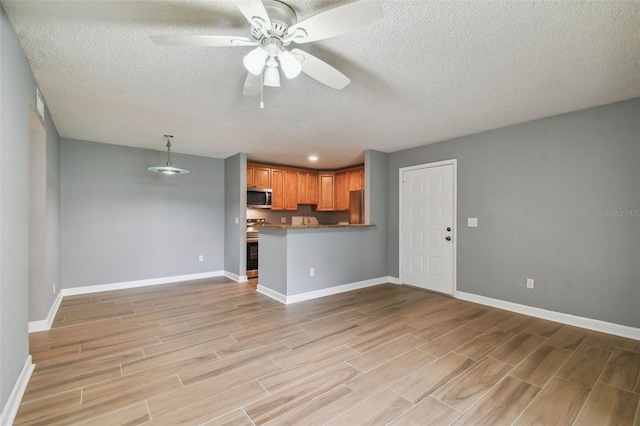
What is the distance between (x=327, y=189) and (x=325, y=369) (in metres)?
5.04

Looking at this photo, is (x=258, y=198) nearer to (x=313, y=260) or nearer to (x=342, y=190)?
(x=342, y=190)

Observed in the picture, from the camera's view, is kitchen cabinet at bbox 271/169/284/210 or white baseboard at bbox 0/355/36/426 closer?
white baseboard at bbox 0/355/36/426

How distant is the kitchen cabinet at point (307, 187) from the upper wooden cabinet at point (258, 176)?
86 cm

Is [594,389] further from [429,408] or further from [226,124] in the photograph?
[226,124]

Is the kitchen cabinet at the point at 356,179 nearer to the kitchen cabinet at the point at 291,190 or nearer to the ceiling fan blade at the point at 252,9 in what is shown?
the kitchen cabinet at the point at 291,190

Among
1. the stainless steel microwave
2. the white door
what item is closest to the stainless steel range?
the stainless steel microwave

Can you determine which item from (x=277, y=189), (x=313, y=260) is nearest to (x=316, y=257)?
(x=313, y=260)

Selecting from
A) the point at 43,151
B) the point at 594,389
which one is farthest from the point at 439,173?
the point at 43,151

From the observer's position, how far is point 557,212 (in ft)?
10.9

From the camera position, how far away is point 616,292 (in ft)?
9.61

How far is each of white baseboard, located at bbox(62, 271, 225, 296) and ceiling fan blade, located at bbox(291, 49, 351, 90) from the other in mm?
4651

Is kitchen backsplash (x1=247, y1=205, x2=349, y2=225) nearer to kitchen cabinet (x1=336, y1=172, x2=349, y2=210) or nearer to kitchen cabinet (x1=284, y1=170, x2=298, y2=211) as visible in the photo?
kitchen cabinet (x1=284, y1=170, x2=298, y2=211)

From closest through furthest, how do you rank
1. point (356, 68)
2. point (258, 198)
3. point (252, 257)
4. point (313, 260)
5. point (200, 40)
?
point (200, 40) < point (356, 68) < point (313, 260) < point (252, 257) < point (258, 198)

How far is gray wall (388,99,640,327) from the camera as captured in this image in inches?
114
